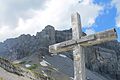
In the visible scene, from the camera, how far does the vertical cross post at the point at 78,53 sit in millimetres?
10973

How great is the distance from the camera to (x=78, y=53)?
11.4 m

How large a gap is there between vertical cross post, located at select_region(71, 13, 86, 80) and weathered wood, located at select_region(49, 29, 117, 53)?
0.17m

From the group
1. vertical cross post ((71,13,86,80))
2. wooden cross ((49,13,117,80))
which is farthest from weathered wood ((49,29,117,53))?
vertical cross post ((71,13,86,80))

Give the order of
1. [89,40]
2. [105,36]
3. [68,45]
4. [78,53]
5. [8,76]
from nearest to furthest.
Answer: [105,36] → [78,53] → [89,40] → [68,45] → [8,76]

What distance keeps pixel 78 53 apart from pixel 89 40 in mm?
586

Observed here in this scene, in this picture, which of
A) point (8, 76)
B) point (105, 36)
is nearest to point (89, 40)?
point (105, 36)

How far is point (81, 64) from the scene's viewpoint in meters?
11.1

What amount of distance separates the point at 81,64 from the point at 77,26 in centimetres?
134

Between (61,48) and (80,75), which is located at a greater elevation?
(61,48)

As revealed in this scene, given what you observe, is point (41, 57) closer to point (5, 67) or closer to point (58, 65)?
point (58, 65)

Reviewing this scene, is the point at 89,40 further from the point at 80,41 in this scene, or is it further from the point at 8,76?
the point at 8,76

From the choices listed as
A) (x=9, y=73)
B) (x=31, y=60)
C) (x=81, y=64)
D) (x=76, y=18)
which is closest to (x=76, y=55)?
(x=81, y=64)

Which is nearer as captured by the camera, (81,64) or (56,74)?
(81,64)

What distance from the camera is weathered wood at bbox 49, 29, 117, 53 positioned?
1062 cm
